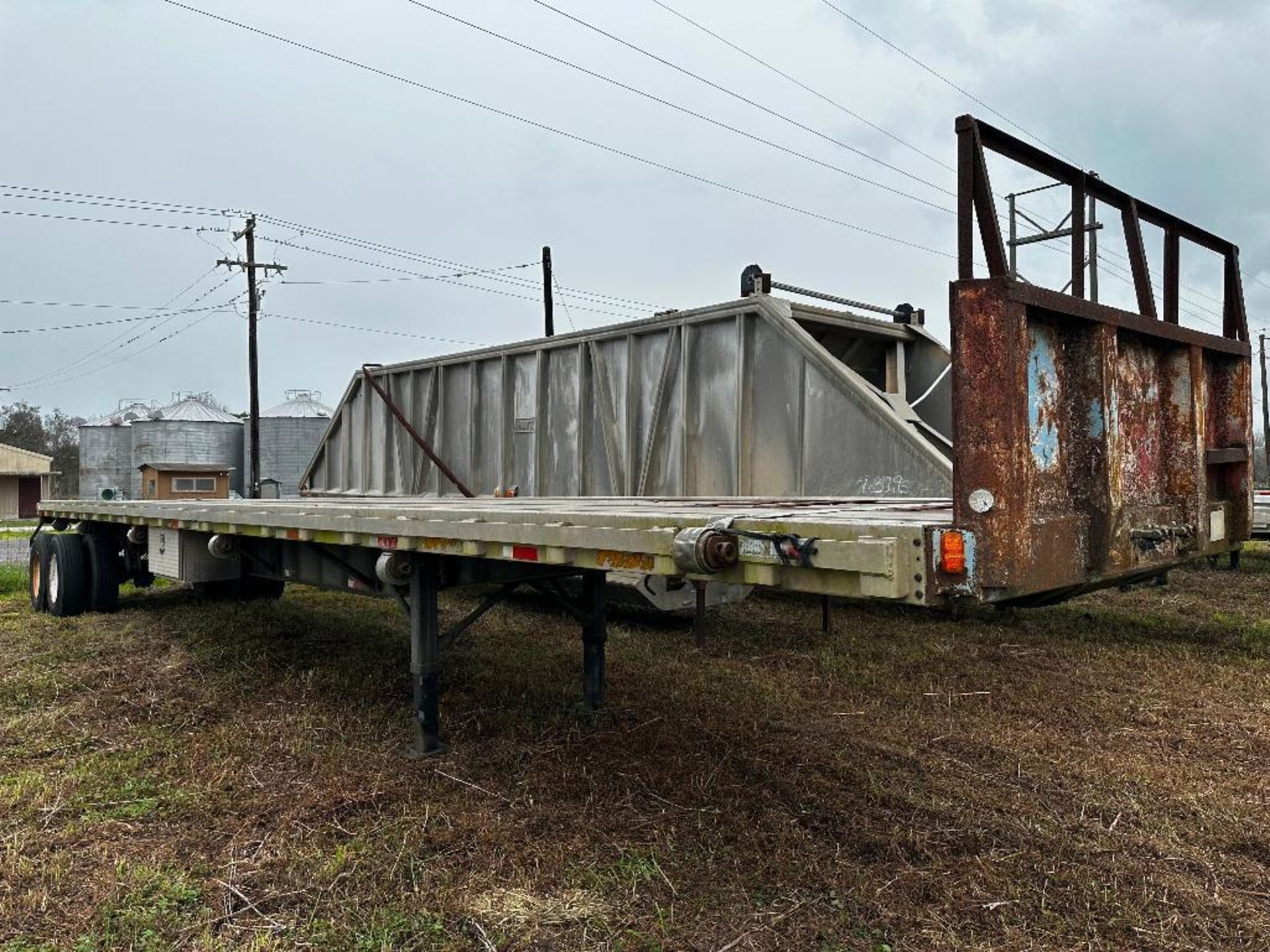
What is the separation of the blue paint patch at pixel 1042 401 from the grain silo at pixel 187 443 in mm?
40669

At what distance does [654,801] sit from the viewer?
4.12 meters

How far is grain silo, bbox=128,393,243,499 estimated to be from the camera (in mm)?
40125

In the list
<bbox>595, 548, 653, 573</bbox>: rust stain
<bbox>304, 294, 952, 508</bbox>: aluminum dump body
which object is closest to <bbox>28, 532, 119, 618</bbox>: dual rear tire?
A: <bbox>304, 294, 952, 508</bbox>: aluminum dump body

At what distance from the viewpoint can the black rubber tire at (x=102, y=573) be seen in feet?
30.7

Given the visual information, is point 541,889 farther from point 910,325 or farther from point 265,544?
point 910,325

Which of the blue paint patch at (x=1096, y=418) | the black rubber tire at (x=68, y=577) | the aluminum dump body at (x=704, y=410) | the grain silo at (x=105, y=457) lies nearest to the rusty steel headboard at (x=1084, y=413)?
the blue paint patch at (x=1096, y=418)

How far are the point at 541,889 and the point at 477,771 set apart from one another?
1288 mm

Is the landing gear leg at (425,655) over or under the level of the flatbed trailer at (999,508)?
under

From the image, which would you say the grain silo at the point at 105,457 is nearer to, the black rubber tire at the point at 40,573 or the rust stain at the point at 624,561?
the black rubber tire at the point at 40,573

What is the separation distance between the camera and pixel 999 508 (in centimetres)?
257

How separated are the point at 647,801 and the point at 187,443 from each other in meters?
41.3

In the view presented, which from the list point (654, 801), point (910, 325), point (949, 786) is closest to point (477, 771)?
point (654, 801)

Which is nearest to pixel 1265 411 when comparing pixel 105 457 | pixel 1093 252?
pixel 1093 252

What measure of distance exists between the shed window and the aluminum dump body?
11683 millimetres
